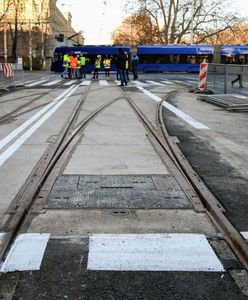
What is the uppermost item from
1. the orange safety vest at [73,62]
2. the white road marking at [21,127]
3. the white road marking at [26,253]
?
the orange safety vest at [73,62]

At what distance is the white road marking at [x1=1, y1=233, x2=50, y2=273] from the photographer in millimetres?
3625

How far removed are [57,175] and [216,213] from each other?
2.43 metres

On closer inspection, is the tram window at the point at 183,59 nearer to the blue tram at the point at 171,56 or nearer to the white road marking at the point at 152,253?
the blue tram at the point at 171,56

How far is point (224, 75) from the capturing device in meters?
21.6

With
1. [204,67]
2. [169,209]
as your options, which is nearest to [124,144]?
[169,209]

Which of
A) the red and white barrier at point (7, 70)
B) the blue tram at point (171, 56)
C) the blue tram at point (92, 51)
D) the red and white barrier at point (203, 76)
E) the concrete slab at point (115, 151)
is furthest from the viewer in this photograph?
the blue tram at point (171, 56)

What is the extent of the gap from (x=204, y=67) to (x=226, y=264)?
19.8 metres

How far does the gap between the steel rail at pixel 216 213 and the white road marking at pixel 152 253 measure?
219mm

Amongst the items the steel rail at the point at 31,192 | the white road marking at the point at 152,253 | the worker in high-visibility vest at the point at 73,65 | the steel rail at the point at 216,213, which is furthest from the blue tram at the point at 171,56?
the white road marking at the point at 152,253

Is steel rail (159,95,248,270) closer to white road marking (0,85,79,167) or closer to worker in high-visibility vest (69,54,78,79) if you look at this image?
white road marking (0,85,79,167)

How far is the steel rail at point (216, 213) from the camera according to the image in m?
4.00

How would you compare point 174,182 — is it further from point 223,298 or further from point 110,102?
point 110,102

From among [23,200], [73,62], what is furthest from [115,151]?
[73,62]

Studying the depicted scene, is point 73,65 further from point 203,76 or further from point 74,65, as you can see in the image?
point 203,76
